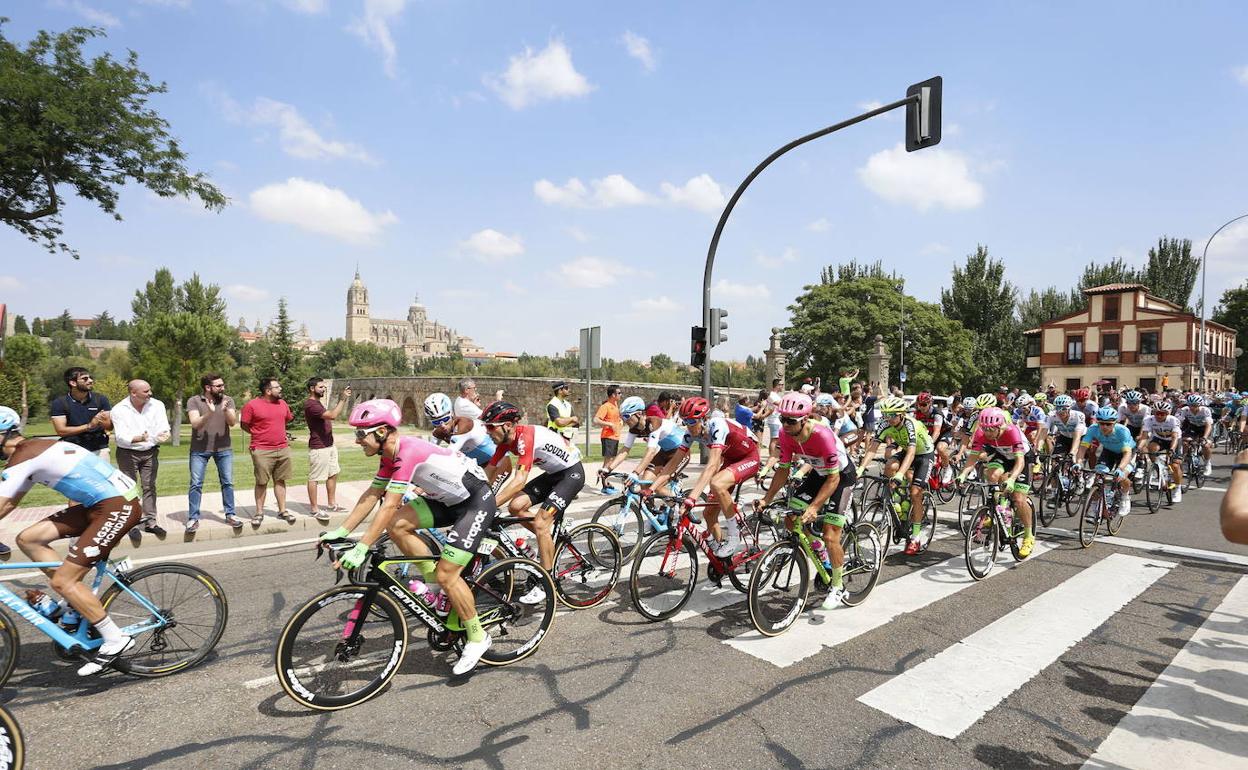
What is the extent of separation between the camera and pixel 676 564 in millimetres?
5957

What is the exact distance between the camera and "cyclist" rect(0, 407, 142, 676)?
3938 millimetres

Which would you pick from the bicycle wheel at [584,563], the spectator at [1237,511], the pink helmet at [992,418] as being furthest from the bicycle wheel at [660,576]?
the spectator at [1237,511]

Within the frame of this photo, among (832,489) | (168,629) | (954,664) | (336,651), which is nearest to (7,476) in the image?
(168,629)

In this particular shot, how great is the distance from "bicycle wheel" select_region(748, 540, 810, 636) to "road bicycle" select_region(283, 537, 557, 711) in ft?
5.17

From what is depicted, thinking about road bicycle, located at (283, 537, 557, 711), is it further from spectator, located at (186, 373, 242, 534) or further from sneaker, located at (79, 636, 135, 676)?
spectator, located at (186, 373, 242, 534)

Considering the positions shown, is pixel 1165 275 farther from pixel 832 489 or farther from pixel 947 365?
pixel 832 489

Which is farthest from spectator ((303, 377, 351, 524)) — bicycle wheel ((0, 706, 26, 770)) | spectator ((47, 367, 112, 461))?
bicycle wheel ((0, 706, 26, 770))

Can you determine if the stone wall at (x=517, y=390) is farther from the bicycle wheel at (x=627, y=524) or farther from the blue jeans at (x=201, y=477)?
the bicycle wheel at (x=627, y=524)

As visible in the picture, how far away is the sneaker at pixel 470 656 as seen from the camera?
418cm

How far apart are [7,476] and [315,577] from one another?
2.89 m

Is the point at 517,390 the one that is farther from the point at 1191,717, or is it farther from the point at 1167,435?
the point at 1191,717

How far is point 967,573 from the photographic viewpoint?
6801mm

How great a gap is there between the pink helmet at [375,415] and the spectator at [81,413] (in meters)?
4.90

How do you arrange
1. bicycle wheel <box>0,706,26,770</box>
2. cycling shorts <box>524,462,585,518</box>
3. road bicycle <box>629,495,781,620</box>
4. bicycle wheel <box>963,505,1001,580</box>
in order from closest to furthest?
bicycle wheel <box>0,706,26,770</box>, road bicycle <box>629,495,781,620</box>, cycling shorts <box>524,462,585,518</box>, bicycle wheel <box>963,505,1001,580</box>
